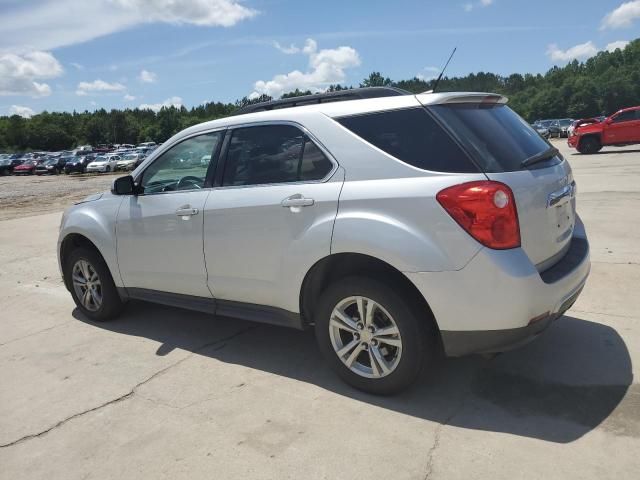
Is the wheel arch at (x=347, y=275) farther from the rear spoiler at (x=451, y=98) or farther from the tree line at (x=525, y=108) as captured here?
the tree line at (x=525, y=108)

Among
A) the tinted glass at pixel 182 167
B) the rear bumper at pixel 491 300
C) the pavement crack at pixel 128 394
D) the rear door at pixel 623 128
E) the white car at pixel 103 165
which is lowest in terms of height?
the white car at pixel 103 165

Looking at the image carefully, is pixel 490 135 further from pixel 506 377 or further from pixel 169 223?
pixel 169 223

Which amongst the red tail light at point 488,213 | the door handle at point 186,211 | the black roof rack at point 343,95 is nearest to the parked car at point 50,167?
the door handle at point 186,211

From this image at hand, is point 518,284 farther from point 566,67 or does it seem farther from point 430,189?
point 566,67

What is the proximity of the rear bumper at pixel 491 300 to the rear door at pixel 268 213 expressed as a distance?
741mm

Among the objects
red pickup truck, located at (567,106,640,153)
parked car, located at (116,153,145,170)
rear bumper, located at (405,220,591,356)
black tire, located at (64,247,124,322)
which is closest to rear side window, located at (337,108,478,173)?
rear bumper, located at (405,220,591,356)

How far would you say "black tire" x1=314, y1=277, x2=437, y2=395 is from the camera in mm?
3094

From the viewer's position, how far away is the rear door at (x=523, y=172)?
2953mm

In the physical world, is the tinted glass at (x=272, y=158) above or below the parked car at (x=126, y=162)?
above

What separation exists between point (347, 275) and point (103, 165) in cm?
4371

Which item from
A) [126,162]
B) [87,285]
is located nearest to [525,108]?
[126,162]

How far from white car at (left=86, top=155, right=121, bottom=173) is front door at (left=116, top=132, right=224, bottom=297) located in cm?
4157

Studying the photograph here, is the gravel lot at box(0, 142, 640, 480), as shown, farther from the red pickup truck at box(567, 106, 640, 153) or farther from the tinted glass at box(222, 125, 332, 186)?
the red pickup truck at box(567, 106, 640, 153)

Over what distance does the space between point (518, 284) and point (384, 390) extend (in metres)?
1.07
